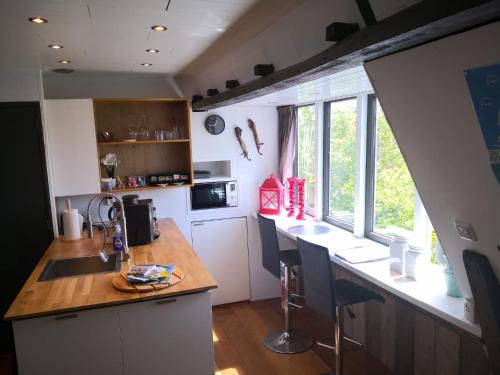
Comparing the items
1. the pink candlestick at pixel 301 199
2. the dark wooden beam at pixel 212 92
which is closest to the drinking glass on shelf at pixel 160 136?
the dark wooden beam at pixel 212 92

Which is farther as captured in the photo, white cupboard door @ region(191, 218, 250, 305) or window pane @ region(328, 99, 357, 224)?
Result: white cupboard door @ region(191, 218, 250, 305)

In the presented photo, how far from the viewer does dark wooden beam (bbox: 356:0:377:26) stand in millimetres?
1181

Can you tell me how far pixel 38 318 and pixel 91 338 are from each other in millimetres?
288

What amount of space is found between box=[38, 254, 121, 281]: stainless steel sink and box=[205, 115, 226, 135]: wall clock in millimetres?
1611

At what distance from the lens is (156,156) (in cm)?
397

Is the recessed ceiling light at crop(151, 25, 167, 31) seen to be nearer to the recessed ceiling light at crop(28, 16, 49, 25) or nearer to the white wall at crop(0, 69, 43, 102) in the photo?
the recessed ceiling light at crop(28, 16, 49, 25)

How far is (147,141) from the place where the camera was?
367 centimetres

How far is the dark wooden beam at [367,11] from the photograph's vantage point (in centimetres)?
118

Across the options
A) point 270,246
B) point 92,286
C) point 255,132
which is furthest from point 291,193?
point 92,286

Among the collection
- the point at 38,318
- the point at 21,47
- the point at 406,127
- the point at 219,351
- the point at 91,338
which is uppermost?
the point at 21,47

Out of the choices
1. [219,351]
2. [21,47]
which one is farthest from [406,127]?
[219,351]

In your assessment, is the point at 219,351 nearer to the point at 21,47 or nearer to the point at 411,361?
the point at 411,361

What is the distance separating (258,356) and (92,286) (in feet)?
5.09

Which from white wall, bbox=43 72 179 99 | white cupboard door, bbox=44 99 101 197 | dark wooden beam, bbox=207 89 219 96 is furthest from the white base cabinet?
white wall, bbox=43 72 179 99
